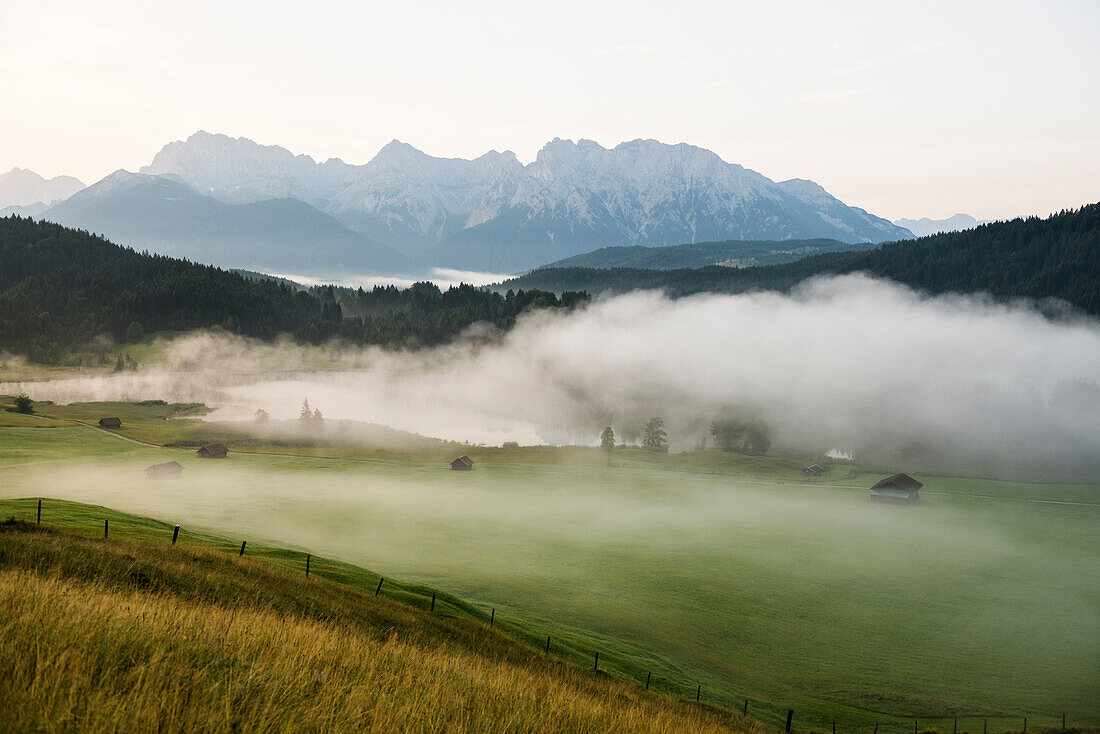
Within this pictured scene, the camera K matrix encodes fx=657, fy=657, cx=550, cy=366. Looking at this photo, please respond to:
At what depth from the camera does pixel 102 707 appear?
6.81m

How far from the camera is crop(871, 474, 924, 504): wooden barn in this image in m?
137

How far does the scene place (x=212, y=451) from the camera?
5738 inches

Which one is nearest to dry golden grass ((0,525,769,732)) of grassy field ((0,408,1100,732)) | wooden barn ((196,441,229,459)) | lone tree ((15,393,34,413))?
grassy field ((0,408,1100,732))

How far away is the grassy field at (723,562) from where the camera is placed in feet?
161

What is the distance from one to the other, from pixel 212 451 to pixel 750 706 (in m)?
136

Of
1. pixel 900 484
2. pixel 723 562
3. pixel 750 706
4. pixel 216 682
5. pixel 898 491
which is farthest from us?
pixel 900 484

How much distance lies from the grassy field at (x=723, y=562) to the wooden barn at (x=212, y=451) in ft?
15.0

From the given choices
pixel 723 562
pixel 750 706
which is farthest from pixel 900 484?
pixel 750 706

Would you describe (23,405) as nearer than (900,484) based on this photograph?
No

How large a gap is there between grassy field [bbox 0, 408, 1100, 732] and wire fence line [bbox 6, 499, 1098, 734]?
319mm

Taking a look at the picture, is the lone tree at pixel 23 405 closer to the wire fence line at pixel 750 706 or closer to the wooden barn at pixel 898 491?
the wire fence line at pixel 750 706

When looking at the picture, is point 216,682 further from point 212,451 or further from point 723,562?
point 212,451

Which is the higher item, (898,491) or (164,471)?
(898,491)

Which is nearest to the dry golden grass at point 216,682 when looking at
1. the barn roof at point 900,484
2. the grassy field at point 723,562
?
the grassy field at point 723,562
